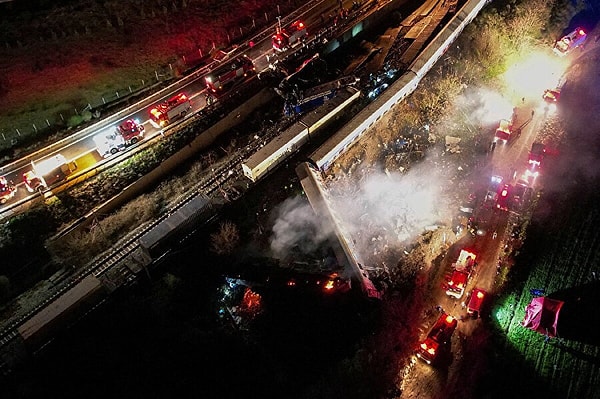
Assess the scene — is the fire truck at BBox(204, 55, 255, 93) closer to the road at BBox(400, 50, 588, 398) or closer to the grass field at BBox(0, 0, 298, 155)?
the grass field at BBox(0, 0, 298, 155)

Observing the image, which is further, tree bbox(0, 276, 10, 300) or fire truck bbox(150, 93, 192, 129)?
fire truck bbox(150, 93, 192, 129)

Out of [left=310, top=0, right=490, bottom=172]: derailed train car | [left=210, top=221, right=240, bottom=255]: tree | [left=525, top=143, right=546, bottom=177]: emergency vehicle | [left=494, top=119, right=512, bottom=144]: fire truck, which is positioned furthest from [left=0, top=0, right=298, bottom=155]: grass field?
[left=525, top=143, right=546, bottom=177]: emergency vehicle

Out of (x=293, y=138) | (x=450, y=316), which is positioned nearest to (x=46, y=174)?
(x=293, y=138)

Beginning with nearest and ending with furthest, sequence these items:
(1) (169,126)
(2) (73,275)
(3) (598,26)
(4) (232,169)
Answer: (2) (73,275) → (4) (232,169) → (1) (169,126) → (3) (598,26)

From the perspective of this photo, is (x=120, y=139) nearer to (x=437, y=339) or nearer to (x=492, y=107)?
(x=437, y=339)

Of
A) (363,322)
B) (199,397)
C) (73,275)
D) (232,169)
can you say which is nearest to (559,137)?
(363,322)

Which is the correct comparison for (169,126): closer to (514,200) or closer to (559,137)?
(514,200)

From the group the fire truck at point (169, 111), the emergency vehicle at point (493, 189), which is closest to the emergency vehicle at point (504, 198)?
the emergency vehicle at point (493, 189)
